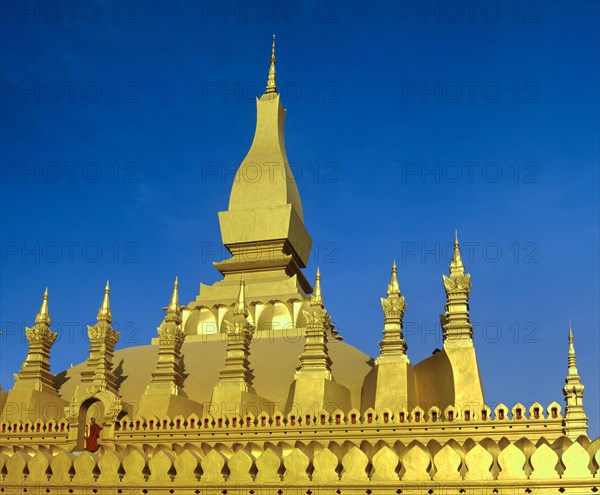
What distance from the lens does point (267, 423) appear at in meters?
21.3

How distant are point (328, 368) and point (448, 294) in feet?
12.8

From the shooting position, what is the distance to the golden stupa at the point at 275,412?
15.9 m

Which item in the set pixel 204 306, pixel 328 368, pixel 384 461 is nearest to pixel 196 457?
pixel 384 461

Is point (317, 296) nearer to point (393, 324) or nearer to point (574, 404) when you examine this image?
point (393, 324)

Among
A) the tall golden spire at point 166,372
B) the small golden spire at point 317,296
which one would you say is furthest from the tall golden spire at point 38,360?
the small golden spire at point 317,296

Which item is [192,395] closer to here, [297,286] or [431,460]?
[297,286]

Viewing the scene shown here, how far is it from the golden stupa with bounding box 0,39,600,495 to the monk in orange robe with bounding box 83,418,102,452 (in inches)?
7.7

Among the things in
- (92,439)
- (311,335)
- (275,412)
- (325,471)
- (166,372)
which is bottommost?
(325,471)

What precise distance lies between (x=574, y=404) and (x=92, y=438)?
41.0 feet

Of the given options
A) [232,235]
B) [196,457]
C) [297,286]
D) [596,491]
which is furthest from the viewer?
[232,235]

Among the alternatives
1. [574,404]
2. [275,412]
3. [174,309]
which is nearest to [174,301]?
[174,309]

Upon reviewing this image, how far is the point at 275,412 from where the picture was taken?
21.7 m

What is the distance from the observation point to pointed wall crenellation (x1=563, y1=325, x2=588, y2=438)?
63.7 ft

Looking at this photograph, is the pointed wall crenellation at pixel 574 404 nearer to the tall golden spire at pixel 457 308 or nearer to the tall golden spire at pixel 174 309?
the tall golden spire at pixel 457 308
